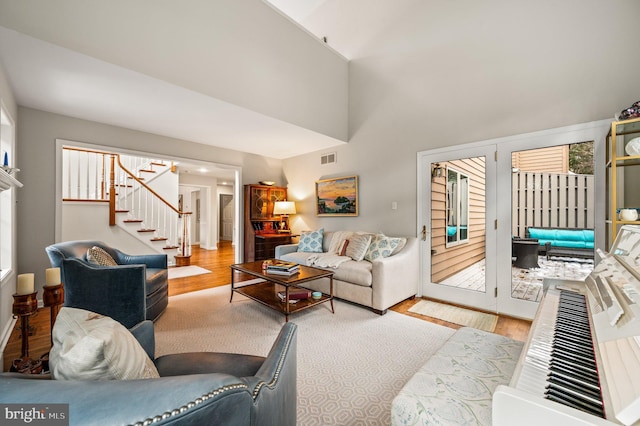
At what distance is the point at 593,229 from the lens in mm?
2682

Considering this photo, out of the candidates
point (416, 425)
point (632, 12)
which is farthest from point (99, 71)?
point (632, 12)

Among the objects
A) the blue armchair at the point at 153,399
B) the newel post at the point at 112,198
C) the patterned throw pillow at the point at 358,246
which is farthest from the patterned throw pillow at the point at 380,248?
the newel post at the point at 112,198

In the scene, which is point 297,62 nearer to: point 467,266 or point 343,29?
point 343,29

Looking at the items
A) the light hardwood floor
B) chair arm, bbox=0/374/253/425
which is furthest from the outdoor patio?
chair arm, bbox=0/374/253/425

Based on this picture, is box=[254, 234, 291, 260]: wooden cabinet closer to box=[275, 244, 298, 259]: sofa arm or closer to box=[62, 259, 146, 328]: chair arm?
box=[275, 244, 298, 259]: sofa arm

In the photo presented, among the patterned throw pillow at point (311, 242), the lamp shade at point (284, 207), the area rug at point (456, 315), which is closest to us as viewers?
the area rug at point (456, 315)

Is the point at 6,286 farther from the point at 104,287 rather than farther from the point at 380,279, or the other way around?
the point at 380,279

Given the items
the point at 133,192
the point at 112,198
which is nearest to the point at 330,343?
the point at 112,198

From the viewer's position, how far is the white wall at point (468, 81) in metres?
2.64

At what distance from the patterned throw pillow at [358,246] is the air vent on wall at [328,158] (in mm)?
1694

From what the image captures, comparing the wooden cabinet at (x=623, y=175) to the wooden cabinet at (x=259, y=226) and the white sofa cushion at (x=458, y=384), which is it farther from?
the wooden cabinet at (x=259, y=226)

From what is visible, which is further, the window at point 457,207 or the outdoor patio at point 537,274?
the window at point 457,207

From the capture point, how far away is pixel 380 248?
3674 millimetres

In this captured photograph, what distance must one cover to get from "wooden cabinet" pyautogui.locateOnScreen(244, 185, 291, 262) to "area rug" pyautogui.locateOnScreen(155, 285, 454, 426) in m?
1.56
